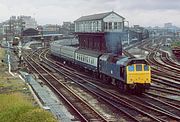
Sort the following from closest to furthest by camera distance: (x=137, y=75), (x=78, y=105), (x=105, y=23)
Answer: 1. (x=78, y=105)
2. (x=137, y=75)
3. (x=105, y=23)

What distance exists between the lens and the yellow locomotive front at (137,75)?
81.8 ft

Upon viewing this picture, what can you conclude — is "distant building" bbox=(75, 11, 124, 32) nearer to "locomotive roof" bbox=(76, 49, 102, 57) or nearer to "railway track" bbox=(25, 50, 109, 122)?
"locomotive roof" bbox=(76, 49, 102, 57)

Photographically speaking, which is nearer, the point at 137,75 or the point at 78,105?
the point at 78,105

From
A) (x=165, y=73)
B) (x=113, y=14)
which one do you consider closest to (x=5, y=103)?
(x=165, y=73)

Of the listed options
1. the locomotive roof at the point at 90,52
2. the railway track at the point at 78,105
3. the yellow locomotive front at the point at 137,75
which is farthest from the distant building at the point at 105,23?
the yellow locomotive front at the point at 137,75

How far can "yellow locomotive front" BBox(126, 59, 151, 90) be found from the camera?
24.9 meters

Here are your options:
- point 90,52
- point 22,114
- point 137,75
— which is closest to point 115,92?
point 137,75

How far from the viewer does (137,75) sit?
25.0 meters

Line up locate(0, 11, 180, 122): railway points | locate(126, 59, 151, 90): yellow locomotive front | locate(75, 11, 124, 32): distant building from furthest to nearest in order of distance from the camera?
locate(75, 11, 124, 32): distant building, locate(126, 59, 151, 90): yellow locomotive front, locate(0, 11, 180, 122): railway points

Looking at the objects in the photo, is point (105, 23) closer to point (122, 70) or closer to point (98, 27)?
point (98, 27)

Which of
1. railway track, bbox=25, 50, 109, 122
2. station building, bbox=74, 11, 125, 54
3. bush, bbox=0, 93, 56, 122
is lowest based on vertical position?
railway track, bbox=25, 50, 109, 122

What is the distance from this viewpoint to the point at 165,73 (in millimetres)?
37000

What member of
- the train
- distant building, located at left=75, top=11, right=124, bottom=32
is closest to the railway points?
the train

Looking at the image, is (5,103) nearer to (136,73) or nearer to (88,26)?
(136,73)
